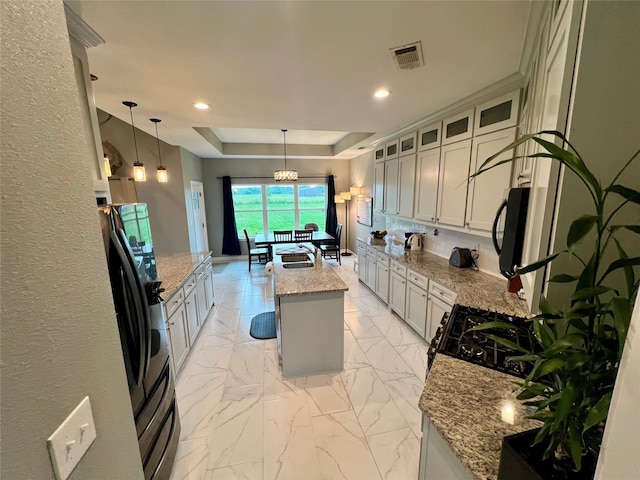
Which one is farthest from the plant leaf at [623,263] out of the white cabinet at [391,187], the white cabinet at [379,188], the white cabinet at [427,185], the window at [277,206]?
the window at [277,206]

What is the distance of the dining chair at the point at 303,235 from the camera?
6.39m

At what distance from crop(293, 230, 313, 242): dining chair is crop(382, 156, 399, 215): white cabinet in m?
2.33

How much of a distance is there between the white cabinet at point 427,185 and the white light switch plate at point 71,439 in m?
3.34

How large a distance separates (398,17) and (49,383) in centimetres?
198

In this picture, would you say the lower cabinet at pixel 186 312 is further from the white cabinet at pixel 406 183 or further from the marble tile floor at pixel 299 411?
the white cabinet at pixel 406 183

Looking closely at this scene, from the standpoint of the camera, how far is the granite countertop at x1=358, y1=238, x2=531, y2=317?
80.4 inches

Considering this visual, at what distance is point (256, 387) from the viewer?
250cm

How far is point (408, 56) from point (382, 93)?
0.69 metres

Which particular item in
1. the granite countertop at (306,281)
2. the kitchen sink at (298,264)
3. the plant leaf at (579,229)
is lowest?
the granite countertop at (306,281)

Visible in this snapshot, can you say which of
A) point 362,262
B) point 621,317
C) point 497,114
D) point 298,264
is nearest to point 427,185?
point 497,114

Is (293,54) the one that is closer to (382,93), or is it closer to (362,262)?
(382,93)

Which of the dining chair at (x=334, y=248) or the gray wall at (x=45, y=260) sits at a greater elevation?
the gray wall at (x=45, y=260)

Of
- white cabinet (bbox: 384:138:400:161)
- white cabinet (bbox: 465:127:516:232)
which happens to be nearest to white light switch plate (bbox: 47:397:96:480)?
white cabinet (bbox: 465:127:516:232)

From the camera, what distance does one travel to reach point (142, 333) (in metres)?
1.33
